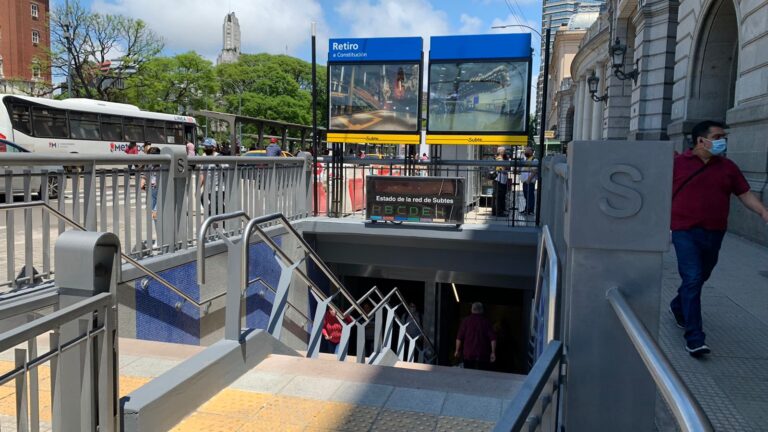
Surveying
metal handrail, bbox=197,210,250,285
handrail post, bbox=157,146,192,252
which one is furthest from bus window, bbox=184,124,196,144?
metal handrail, bbox=197,210,250,285

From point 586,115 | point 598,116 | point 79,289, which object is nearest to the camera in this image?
point 79,289

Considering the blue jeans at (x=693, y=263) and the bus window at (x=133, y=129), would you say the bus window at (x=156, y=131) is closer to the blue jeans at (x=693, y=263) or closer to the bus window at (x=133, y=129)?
the bus window at (x=133, y=129)

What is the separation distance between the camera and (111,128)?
27.5m

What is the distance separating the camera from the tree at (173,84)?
49.7 metres

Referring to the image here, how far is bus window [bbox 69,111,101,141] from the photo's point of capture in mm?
25469

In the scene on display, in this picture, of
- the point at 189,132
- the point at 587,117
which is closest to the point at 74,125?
the point at 189,132

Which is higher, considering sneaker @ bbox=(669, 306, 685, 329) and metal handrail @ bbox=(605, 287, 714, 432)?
metal handrail @ bbox=(605, 287, 714, 432)

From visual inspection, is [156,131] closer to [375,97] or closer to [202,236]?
[375,97]

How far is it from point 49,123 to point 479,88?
19997 millimetres

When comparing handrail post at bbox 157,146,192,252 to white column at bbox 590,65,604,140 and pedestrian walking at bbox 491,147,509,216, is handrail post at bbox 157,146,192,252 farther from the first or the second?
white column at bbox 590,65,604,140

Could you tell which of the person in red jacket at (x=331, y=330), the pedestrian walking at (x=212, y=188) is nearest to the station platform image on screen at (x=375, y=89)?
the person in red jacket at (x=331, y=330)

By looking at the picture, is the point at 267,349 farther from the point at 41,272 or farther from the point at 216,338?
the point at 216,338

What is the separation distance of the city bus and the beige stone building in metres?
20.8

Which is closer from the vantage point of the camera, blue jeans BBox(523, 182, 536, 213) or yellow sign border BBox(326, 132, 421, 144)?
yellow sign border BBox(326, 132, 421, 144)
